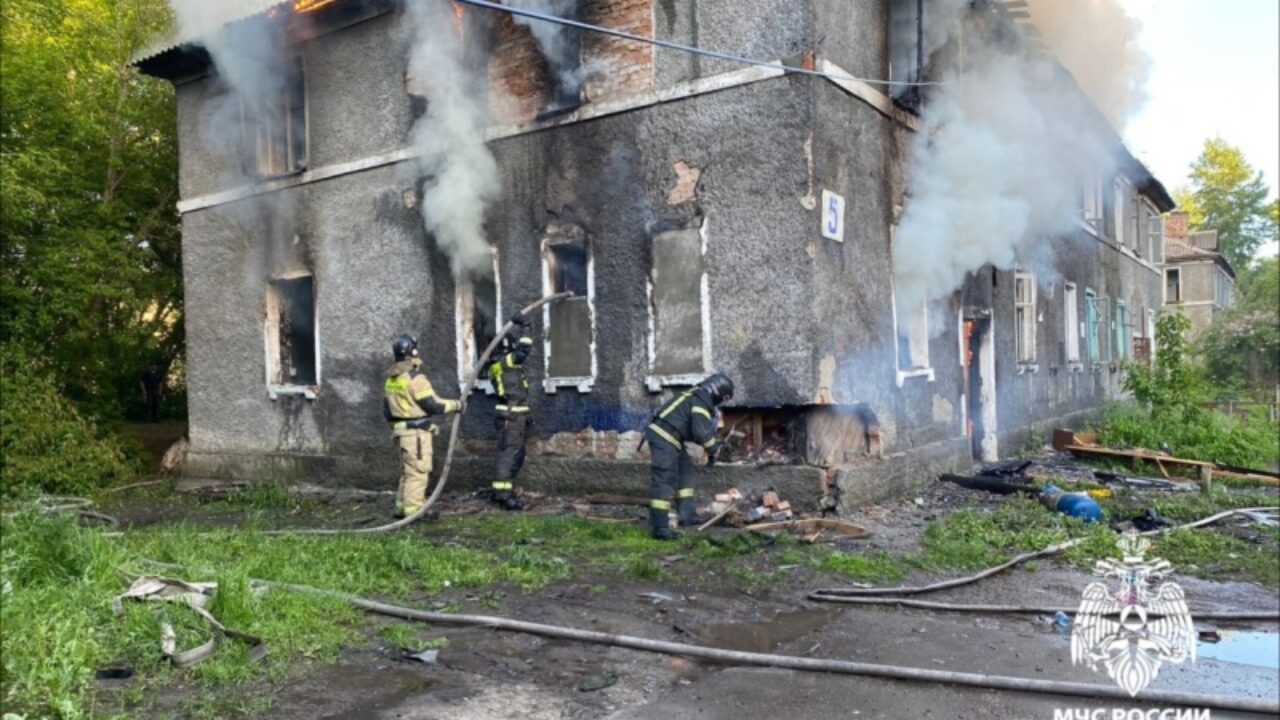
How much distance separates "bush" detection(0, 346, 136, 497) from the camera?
11.1 m

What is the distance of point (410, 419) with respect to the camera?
8.85m

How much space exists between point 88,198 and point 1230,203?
4803 cm

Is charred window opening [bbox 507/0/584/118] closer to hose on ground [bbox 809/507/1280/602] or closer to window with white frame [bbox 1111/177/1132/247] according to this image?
hose on ground [bbox 809/507/1280/602]

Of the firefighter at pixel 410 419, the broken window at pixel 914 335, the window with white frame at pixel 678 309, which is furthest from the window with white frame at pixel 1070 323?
the firefighter at pixel 410 419

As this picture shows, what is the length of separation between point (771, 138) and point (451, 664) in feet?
18.5

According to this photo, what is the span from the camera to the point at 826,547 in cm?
706

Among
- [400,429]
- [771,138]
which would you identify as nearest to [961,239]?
[771,138]

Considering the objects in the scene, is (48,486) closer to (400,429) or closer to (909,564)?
(400,429)

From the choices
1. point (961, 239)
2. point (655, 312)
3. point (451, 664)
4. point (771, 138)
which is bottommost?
point (451, 664)

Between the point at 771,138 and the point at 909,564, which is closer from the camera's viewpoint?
the point at 909,564

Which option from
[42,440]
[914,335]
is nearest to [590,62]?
[914,335]

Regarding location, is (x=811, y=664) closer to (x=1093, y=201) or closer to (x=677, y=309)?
(x=677, y=309)

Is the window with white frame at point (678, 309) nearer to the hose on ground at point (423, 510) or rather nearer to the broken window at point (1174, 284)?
the hose on ground at point (423, 510)

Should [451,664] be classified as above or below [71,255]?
below
